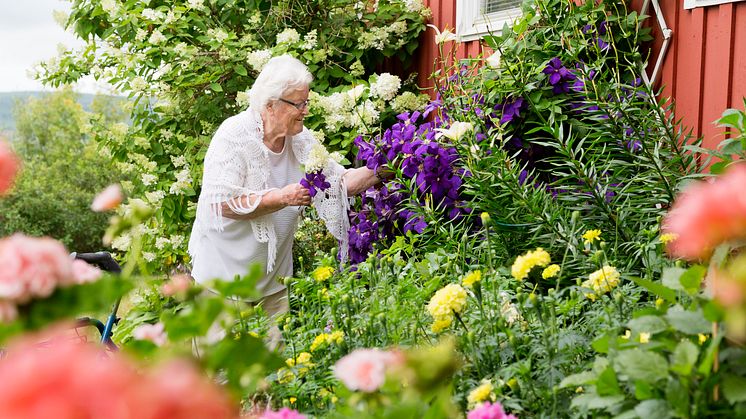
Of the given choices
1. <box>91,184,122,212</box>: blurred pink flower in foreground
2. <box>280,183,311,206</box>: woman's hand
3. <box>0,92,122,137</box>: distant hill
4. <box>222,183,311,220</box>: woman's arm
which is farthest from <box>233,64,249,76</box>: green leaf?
<box>0,92,122,137</box>: distant hill

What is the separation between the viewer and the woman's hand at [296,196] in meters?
3.28

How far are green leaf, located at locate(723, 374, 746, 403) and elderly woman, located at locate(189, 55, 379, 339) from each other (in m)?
2.26

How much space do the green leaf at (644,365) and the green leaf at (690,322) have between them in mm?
54

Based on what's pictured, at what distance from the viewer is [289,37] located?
509cm

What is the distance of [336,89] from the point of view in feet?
16.3

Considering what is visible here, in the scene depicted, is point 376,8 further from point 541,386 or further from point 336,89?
point 541,386

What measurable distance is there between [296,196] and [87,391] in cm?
272

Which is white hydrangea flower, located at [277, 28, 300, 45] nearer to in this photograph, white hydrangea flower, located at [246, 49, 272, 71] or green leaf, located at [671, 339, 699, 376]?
white hydrangea flower, located at [246, 49, 272, 71]

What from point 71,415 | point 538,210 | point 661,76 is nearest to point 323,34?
point 661,76

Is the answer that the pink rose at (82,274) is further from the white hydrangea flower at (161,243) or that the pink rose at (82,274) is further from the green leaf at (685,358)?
the white hydrangea flower at (161,243)

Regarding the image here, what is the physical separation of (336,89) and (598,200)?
239 centimetres

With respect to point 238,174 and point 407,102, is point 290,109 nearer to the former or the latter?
point 238,174

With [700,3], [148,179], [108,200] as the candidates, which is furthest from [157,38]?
[108,200]

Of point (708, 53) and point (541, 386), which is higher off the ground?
point (708, 53)
